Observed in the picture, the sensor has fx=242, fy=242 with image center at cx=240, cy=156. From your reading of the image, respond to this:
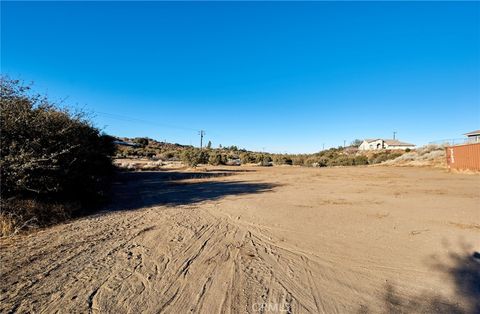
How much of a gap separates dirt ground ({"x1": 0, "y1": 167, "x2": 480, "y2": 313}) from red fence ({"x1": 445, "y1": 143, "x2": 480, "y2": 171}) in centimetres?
1975

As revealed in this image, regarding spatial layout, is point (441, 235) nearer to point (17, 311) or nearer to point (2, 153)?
point (17, 311)

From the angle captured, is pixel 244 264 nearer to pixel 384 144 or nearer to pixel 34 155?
pixel 34 155

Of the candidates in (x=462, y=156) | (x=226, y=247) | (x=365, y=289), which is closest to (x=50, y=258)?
(x=226, y=247)

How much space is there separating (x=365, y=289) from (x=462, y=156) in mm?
28060

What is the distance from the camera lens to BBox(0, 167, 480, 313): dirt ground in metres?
3.24

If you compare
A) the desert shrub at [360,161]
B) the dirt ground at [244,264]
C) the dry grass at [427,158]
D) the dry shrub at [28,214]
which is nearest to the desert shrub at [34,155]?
the dry shrub at [28,214]

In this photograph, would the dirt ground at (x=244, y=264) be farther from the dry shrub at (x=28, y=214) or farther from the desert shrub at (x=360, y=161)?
the desert shrub at (x=360, y=161)

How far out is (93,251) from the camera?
4750mm

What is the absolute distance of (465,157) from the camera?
23.1 meters

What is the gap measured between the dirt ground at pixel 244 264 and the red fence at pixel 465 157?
19.8 meters

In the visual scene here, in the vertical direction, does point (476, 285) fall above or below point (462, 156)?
below

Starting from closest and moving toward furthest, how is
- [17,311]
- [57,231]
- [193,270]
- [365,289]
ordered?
[17,311] → [365,289] → [193,270] → [57,231]

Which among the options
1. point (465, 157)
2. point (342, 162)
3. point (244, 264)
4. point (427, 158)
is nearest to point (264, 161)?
point (342, 162)

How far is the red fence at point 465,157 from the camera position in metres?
21.8
